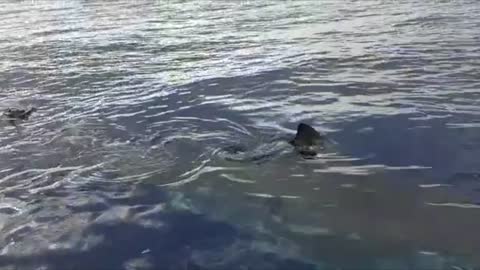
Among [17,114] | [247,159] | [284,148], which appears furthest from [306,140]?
[17,114]

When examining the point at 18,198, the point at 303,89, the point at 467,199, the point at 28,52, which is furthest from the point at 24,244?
the point at 28,52

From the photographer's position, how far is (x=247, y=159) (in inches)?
367

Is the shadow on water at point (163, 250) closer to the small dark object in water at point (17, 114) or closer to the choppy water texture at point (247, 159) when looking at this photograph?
the choppy water texture at point (247, 159)

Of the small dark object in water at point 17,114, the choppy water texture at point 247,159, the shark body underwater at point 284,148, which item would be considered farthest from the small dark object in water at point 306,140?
the small dark object in water at point 17,114

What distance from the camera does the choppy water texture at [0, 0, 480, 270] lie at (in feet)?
21.5

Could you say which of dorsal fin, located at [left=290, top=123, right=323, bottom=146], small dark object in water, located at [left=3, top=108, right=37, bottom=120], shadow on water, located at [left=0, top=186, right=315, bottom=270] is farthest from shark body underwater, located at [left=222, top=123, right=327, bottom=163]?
small dark object in water, located at [left=3, top=108, right=37, bottom=120]

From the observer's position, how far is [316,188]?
8047 mm

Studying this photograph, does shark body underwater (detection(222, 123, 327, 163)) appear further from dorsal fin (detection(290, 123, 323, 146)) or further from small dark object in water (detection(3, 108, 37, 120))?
small dark object in water (detection(3, 108, 37, 120))

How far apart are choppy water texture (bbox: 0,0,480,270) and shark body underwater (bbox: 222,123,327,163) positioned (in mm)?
53

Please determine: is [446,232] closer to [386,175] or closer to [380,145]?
[386,175]

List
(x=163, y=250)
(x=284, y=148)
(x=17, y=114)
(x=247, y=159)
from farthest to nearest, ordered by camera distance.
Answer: (x=17, y=114), (x=284, y=148), (x=247, y=159), (x=163, y=250)

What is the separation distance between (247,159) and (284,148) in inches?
30.3

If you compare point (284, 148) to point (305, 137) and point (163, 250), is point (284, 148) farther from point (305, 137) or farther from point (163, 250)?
point (163, 250)

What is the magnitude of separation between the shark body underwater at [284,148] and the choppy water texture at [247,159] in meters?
0.05
